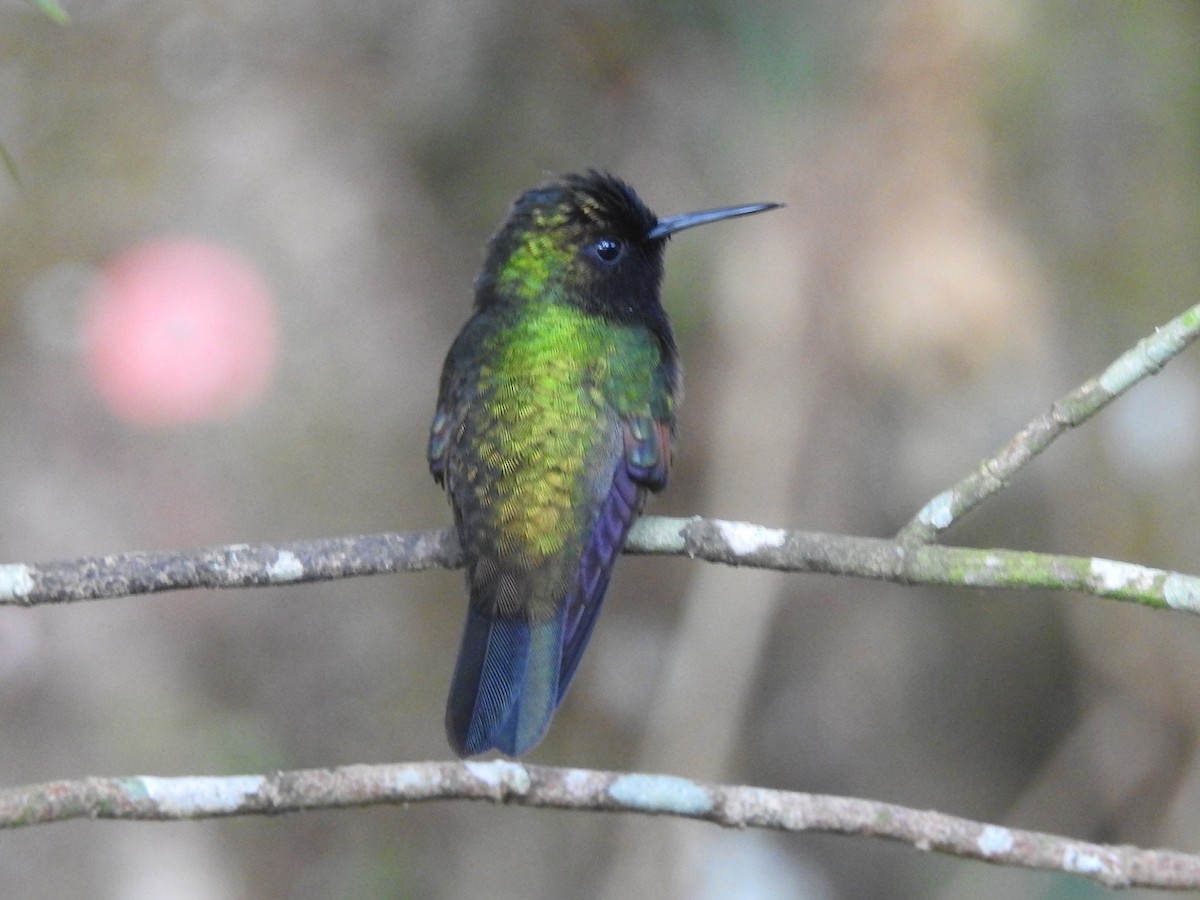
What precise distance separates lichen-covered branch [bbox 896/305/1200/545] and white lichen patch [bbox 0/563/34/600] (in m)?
1.60

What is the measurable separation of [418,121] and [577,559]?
12.0ft

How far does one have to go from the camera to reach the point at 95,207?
17.3 ft

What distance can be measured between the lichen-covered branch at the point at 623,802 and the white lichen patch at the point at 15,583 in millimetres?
404

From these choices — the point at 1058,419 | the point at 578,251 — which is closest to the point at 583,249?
the point at 578,251

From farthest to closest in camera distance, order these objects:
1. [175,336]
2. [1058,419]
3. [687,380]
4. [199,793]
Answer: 1. [687,380]
2. [175,336]
3. [1058,419]
4. [199,793]

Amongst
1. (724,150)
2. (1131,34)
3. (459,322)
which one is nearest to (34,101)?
(459,322)

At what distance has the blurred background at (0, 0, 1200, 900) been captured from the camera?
509 cm

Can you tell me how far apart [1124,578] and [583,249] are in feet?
5.29

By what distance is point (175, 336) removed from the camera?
4.98 metres

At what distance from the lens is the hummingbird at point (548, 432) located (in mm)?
2873

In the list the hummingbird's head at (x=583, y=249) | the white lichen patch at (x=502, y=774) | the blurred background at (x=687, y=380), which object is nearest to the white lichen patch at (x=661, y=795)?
the white lichen patch at (x=502, y=774)

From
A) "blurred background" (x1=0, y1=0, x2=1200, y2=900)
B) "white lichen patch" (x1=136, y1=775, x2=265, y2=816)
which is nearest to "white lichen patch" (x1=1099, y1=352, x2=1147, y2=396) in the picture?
"white lichen patch" (x1=136, y1=775, x2=265, y2=816)

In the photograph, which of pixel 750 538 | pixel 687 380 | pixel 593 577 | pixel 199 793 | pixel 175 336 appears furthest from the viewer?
pixel 687 380

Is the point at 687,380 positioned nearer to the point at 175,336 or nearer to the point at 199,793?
the point at 175,336
